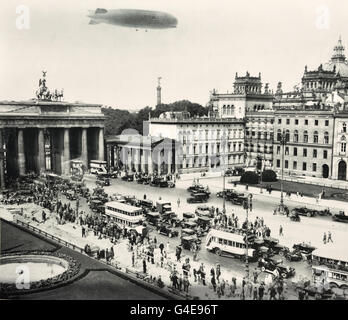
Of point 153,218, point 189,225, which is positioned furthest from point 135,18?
point 153,218

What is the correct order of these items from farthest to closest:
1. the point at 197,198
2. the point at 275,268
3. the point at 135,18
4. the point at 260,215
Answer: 1. the point at 197,198
2. the point at 260,215
3. the point at 135,18
4. the point at 275,268

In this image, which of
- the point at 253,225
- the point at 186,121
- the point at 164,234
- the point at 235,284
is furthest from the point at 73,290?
the point at 186,121

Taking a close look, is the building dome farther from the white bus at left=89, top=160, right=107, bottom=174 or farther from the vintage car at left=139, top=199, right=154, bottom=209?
the vintage car at left=139, top=199, right=154, bottom=209

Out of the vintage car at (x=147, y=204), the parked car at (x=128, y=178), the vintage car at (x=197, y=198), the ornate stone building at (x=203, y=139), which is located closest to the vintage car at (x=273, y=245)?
the vintage car at (x=147, y=204)

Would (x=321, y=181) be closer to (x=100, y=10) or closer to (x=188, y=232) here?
(x=188, y=232)

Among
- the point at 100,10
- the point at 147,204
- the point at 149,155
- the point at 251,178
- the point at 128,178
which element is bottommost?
the point at 147,204

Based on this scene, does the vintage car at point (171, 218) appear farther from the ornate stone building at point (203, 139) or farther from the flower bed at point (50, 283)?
the ornate stone building at point (203, 139)
